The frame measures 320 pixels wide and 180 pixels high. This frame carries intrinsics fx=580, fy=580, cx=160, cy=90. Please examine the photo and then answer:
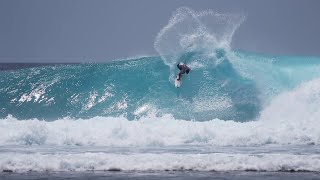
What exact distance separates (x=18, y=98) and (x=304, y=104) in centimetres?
940

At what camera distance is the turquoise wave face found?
18219mm

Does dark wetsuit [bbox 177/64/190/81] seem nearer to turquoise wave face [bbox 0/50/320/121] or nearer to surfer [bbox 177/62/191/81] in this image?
surfer [bbox 177/62/191/81]

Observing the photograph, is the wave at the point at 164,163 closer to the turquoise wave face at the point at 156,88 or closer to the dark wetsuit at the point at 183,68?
the turquoise wave face at the point at 156,88

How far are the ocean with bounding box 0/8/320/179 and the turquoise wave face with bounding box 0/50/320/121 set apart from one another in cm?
4

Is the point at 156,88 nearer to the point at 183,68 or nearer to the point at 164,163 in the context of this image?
the point at 183,68

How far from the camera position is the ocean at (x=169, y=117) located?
32.9ft

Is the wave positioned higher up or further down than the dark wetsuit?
further down

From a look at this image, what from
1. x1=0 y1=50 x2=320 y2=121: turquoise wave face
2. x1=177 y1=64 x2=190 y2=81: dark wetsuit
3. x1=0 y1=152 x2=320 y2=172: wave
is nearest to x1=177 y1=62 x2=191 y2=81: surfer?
x1=177 y1=64 x2=190 y2=81: dark wetsuit

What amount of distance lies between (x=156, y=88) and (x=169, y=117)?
2.22m

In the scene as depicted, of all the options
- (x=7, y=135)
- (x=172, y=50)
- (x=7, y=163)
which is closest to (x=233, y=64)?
(x=172, y=50)

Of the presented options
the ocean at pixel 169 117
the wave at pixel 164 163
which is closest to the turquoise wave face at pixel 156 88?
the ocean at pixel 169 117

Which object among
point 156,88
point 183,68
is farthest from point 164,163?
point 156,88

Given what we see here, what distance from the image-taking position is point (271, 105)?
1792 cm

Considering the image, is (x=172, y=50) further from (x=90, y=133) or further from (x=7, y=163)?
(x=7, y=163)
